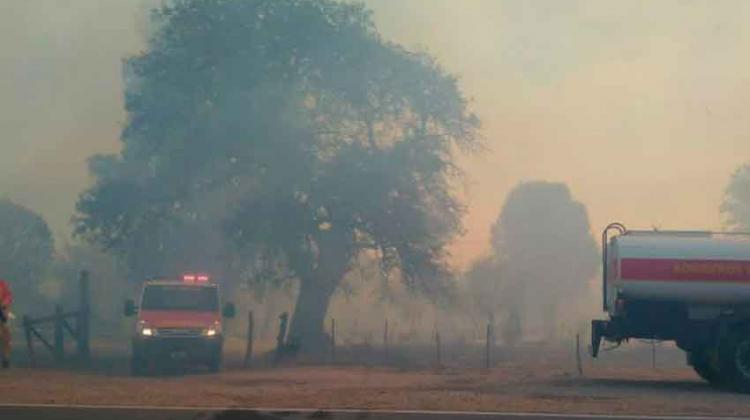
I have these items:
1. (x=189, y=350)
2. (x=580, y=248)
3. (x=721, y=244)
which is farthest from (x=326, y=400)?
(x=580, y=248)

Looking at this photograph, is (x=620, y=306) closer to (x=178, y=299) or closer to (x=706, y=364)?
(x=706, y=364)

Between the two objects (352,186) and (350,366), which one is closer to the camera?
(350,366)

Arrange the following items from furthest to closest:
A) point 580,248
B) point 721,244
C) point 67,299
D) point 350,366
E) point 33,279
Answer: point 580,248 → point 33,279 → point 67,299 → point 350,366 → point 721,244

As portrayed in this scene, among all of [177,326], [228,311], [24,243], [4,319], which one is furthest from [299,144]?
[24,243]

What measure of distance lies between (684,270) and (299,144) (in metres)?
21.3

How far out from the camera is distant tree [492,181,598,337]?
75.4 metres

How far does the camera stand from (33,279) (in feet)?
214

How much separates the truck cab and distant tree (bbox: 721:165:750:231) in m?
43.7

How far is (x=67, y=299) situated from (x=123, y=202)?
75.0 feet

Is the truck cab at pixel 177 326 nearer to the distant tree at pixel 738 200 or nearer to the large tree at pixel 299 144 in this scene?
the large tree at pixel 299 144

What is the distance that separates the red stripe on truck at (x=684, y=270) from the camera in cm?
1856

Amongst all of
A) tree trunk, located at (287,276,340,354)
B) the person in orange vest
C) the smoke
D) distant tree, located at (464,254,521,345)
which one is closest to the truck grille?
the person in orange vest

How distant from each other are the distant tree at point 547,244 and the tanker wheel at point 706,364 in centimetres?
5442

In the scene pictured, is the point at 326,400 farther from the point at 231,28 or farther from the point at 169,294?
the point at 231,28
